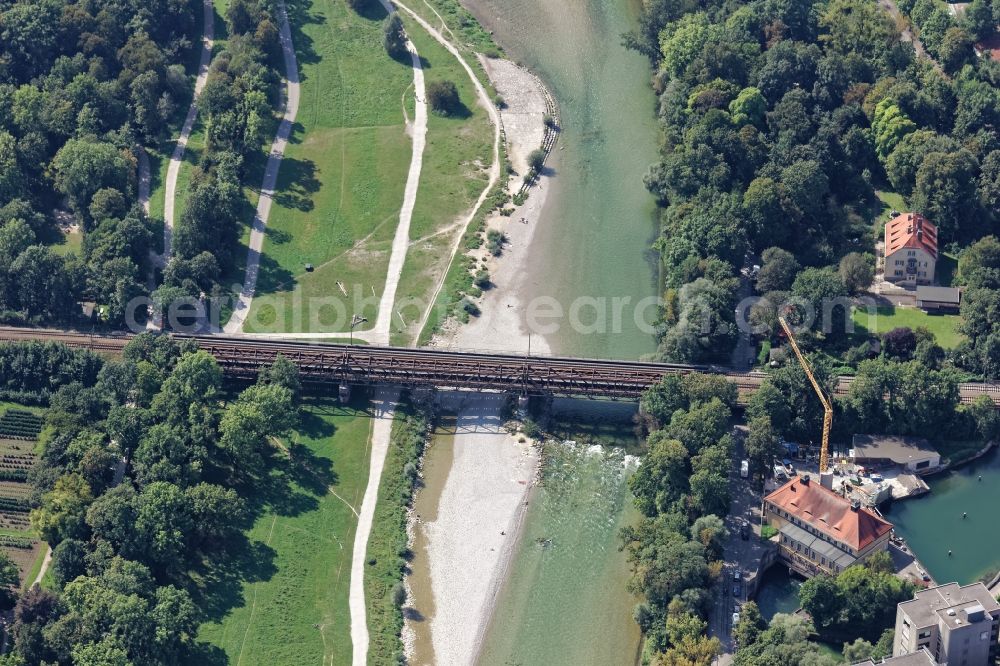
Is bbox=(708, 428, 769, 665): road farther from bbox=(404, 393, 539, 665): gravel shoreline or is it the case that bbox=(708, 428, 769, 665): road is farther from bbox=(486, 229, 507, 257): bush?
bbox=(486, 229, 507, 257): bush

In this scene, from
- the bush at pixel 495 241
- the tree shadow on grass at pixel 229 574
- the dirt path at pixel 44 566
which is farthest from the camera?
the bush at pixel 495 241

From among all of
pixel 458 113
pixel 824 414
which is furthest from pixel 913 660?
pixel 458 113

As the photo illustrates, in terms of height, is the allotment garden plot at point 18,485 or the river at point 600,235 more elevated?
the river at point 600,235

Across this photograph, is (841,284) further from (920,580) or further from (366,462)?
(366,462)

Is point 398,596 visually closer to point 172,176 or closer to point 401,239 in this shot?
point 401,239

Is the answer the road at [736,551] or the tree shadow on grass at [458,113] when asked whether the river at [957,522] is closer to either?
the road at [736,551]

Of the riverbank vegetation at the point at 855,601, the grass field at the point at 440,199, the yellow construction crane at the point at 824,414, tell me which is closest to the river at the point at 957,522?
the yellow construction crane at the point at 824,414
